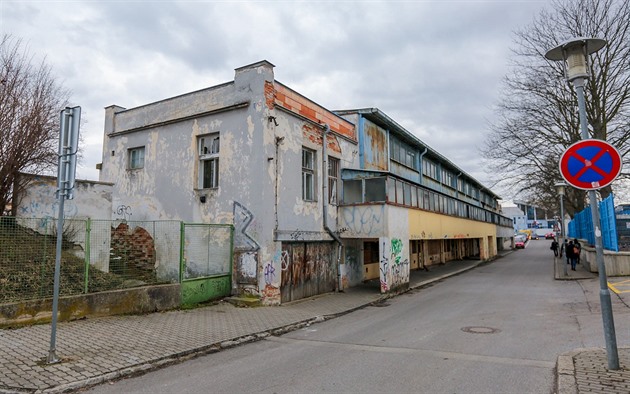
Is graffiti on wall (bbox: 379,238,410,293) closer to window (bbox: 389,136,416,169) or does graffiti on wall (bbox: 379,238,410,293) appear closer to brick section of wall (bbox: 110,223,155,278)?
window (bbox: 389,136,416,169)

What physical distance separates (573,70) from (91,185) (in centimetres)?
1346

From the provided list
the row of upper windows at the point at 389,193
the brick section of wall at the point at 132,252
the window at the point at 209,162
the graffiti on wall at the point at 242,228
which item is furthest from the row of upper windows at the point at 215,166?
the brick section of wall at the point at 132,252

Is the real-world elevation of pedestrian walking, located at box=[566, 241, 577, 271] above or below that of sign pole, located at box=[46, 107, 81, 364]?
below

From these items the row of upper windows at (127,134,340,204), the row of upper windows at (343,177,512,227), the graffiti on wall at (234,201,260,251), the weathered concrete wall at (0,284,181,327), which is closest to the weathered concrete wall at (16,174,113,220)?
the row of upper windows at (127,134,340,204)

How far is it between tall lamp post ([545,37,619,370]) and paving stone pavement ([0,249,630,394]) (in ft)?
1.85

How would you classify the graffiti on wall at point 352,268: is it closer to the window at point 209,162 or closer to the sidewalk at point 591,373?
the window at point 209,162

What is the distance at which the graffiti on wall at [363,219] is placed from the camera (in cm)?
1521

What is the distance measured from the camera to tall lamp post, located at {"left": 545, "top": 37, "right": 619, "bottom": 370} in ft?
17.9

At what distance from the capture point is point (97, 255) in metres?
10.1

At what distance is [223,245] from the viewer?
1299 centimetres

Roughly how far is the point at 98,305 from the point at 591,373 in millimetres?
9516

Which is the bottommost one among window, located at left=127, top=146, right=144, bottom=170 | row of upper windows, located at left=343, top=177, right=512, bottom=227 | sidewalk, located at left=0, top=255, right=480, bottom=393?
sidewalk, located at left=0, top=255, right=480, bottom=393

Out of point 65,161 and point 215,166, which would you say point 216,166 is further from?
point 65,161

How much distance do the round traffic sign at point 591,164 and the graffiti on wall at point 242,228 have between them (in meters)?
8.97
